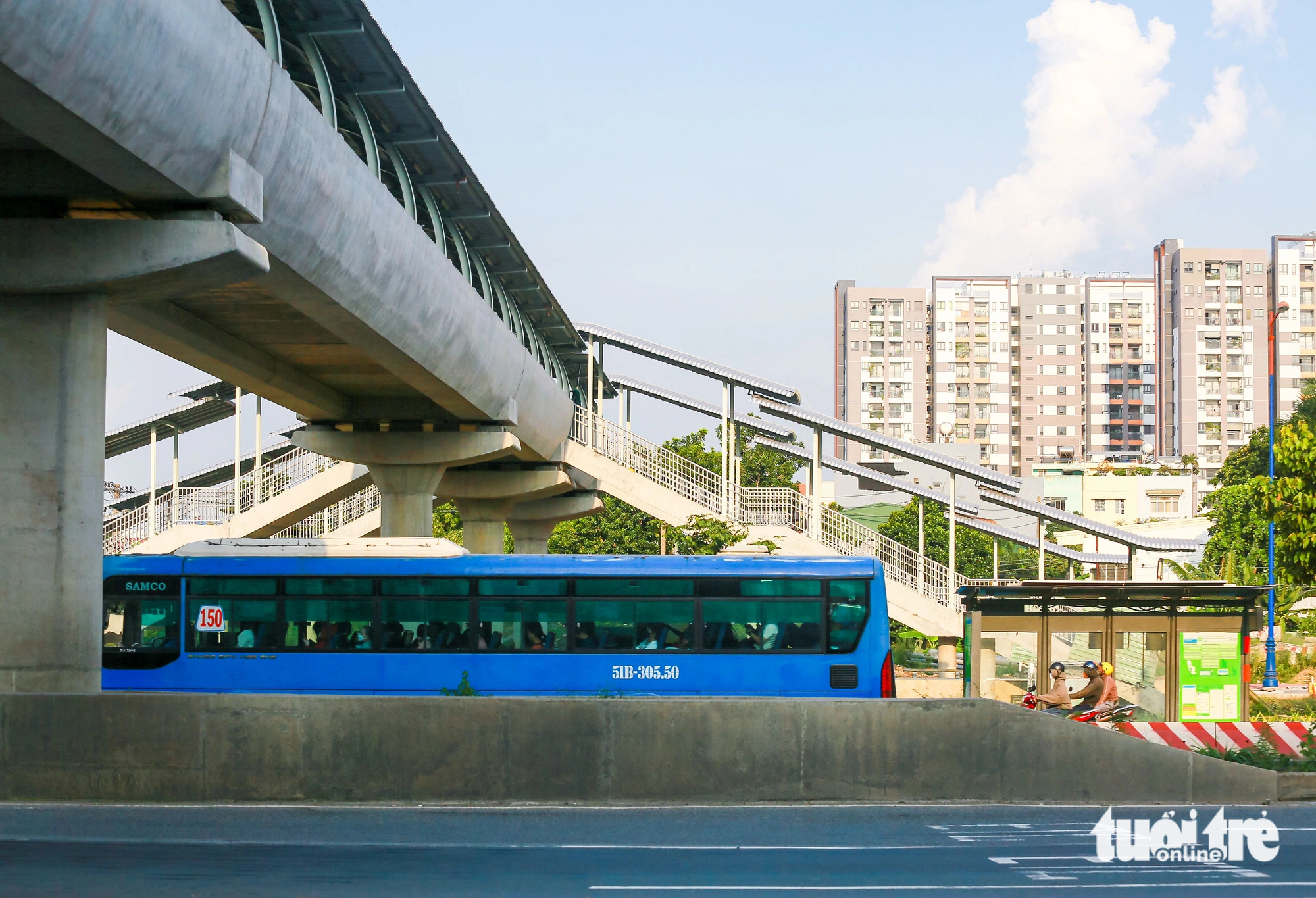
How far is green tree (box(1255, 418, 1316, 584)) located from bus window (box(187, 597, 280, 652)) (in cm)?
1916

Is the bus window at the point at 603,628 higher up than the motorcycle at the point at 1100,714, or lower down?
higher up

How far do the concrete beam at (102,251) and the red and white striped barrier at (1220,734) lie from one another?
12.2m

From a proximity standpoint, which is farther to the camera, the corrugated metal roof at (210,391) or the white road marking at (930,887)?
the corrugated metal roof at (210,391)

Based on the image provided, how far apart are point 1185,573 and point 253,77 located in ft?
146

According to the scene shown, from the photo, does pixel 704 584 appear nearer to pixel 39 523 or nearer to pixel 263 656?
pixel 263 656

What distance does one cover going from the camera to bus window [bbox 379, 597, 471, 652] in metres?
20.5

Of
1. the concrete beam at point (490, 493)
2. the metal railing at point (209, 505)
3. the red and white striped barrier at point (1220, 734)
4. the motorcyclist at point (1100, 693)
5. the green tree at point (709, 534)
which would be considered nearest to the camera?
the red and white striped barrier at point (1220, 734)

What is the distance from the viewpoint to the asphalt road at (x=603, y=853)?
10.0 m

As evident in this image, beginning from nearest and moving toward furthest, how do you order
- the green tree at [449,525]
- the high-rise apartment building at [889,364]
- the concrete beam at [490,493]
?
the concrete beam at [490,493] → the green tree at [449,525] → the high-rise apartment building at [889,364]

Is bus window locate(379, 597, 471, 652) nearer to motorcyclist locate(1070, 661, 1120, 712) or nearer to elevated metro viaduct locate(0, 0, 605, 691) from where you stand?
elevated metro viaduct locate(0, 0, 605, 691)

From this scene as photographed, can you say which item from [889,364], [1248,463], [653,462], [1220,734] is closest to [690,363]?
[653,462]

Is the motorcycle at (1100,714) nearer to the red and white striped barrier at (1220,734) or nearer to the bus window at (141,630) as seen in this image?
the red and white striped barrier at (1220,734)

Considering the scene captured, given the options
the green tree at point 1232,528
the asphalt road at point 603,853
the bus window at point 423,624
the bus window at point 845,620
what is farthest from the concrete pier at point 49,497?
the green tree at point 1232,528

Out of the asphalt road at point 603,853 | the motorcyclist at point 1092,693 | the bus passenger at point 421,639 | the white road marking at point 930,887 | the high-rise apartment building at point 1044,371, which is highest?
the high-rise apartment building at point 1044,371
